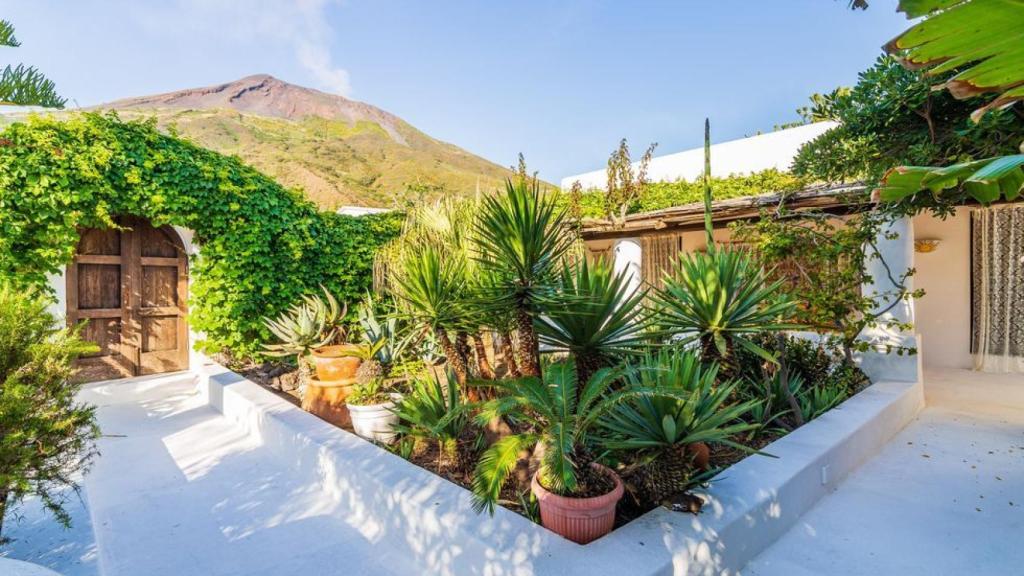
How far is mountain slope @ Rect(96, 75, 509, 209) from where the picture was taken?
31903 mm

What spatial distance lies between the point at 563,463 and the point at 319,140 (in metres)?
43.3

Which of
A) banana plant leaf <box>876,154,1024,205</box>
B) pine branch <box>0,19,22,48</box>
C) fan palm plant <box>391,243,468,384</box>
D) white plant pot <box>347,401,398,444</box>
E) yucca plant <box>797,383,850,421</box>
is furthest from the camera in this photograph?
yucca plant <box>797,383,850,421</box>

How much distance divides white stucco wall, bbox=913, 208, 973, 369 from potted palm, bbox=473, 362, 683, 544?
30.2 feet

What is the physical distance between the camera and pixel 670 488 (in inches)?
112

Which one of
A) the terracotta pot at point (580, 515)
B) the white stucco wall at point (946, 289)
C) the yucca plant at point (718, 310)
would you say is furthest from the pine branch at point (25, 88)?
the white stucco wall at point (946, 289)

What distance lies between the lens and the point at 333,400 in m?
5.37

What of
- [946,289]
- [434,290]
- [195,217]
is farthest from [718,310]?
[946,289]

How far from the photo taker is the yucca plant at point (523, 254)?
122 inches

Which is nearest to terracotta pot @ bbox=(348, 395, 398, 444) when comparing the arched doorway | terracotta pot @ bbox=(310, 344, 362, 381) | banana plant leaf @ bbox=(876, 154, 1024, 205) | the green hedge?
terracotta pot @ bbox=(310, 344, 362, 381)

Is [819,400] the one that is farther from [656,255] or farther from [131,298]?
[131,298]

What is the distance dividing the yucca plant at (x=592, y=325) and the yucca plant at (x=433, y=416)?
46.9 inches

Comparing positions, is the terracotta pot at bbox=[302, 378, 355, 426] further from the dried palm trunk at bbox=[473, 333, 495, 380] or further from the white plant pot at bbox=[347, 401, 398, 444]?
the dried palm trunk at bbox=[473, 333, 495, 380]

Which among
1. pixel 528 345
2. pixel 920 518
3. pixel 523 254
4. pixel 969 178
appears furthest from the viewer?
pixel 920 518

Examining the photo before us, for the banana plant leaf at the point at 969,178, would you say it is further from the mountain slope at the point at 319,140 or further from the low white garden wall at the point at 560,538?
the mountain slope at the point at 319,140
